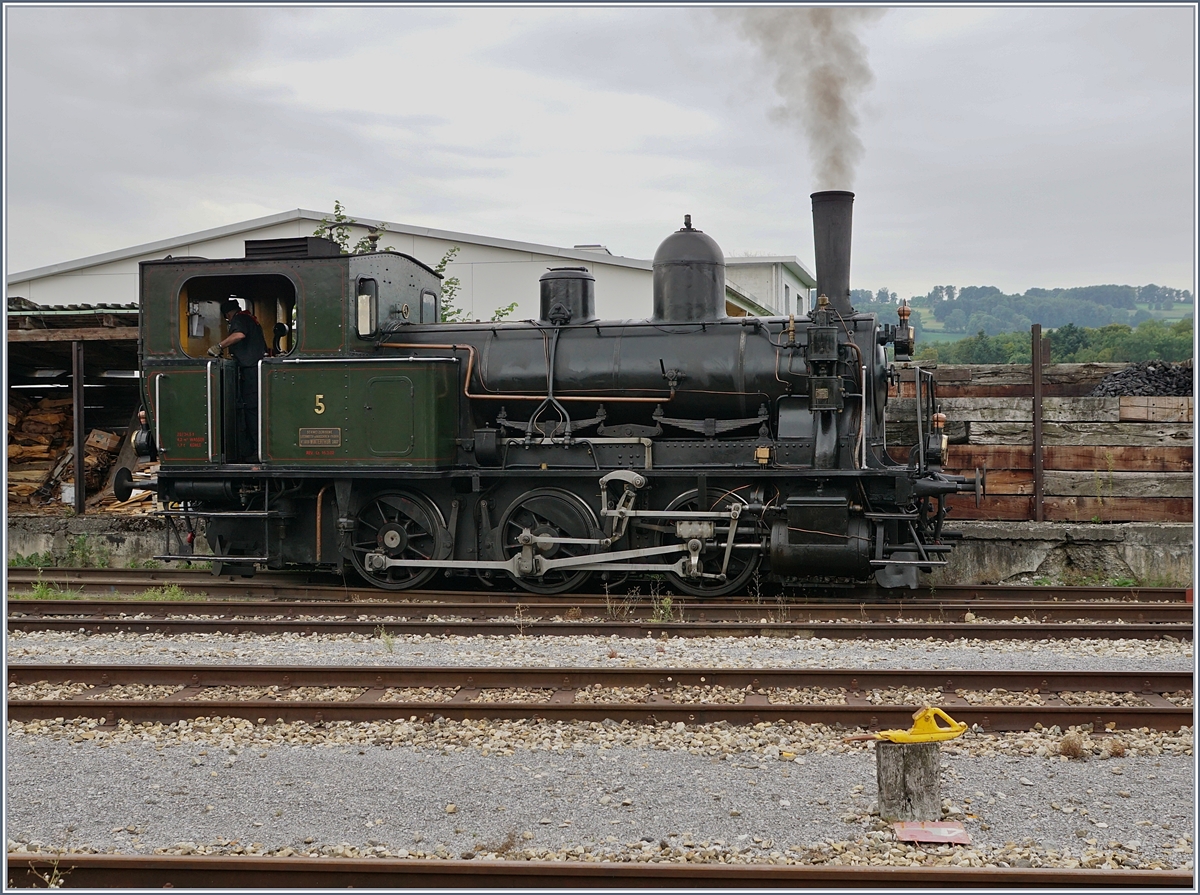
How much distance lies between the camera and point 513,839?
415 centimetres

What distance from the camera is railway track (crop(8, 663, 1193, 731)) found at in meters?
5.63

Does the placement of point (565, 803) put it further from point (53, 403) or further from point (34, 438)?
point (53, 403)

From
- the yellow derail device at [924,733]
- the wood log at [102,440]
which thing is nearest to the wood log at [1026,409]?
the yellow derail device at [924,733]

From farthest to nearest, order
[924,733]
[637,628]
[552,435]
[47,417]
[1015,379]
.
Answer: [47,417] < [1015,379] < [552,435] < [637,628] < [924,733]

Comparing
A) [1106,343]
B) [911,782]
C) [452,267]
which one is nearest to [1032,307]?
[1106,343]

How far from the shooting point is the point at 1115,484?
1112 centimetres

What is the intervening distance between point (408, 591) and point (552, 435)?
2066mm

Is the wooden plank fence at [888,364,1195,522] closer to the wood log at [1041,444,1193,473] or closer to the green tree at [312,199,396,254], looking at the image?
the wood log at [1041,444,1193,473]

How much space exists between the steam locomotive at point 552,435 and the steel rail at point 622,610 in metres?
0.44

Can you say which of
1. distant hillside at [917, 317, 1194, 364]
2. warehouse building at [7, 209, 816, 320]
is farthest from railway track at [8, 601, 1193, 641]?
distant hillside at [917, 317, 1194, 364]

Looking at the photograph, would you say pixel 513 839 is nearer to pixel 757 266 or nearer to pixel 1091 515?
pixel 1091 515

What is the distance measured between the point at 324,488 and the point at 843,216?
543 cm

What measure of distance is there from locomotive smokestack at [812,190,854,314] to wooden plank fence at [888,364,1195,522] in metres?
2.22

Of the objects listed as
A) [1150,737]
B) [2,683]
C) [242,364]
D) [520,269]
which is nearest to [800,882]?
[1150,737]
